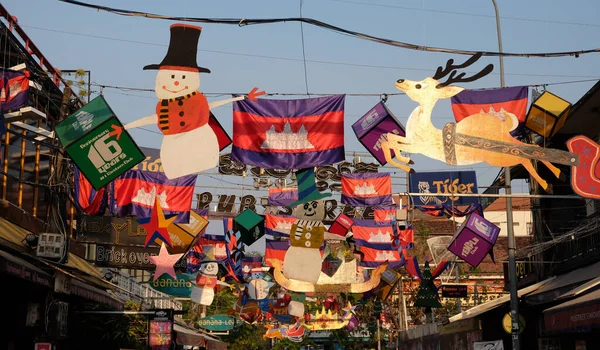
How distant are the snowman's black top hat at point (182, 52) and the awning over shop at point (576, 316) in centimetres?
893

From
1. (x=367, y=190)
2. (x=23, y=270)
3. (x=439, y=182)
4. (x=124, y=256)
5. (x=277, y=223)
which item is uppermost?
(x=439, y=182)

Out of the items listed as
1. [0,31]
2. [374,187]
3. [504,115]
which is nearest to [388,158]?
[504,115]

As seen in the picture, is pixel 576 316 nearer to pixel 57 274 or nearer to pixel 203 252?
pixel 57 274

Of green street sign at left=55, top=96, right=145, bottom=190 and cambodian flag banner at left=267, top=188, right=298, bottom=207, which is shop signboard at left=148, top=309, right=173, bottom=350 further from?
cambodian flag banner at left=267, top=188, right=298, bottom=207

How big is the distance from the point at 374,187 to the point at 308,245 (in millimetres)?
9511

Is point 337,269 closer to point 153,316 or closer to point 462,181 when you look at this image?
point 153,316

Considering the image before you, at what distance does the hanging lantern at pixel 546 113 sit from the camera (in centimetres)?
1644

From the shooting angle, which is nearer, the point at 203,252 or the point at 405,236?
the point at 203,252

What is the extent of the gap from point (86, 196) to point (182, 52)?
1059cm

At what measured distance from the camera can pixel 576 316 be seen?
1669 cm

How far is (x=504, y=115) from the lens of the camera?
1588cm

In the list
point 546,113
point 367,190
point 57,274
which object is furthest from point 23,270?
point 367,190

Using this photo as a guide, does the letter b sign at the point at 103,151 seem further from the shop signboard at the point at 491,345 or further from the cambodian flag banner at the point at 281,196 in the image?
the cambodian flag banner at the point at 281,196

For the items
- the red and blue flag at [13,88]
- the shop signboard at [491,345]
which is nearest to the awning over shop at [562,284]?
the shop signboard at [491,345]
